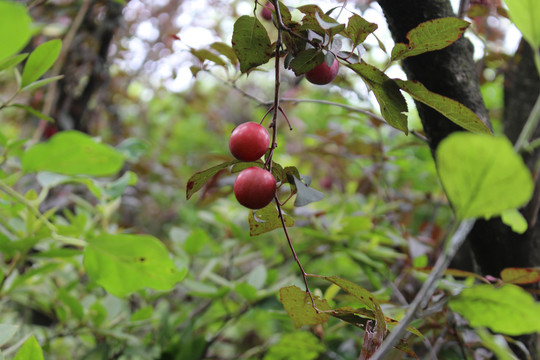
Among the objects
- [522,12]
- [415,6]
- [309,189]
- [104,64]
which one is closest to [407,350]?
[309,189]

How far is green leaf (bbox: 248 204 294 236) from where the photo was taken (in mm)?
445

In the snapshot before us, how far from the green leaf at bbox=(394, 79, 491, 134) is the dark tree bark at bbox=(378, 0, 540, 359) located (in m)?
0.16

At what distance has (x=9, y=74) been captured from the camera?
1.89 meters

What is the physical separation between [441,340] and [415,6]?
1.62 feet

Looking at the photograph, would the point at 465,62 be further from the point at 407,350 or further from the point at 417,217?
the point at 417,217

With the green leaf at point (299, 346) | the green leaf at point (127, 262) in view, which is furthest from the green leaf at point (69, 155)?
the green leaf at point (299, 346)

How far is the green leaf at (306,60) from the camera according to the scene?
42 cm

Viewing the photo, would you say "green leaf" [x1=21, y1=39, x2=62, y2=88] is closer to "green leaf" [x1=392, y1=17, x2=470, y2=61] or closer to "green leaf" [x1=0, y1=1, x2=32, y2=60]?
"green leaf" [x1=0, y1=1, x2=32, y2=60]

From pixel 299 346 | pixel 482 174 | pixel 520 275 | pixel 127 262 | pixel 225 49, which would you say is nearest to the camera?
pixel 482 174

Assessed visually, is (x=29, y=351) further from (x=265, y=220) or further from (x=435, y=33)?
(x=435, y=33)

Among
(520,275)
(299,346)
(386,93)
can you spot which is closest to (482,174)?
(386,93)

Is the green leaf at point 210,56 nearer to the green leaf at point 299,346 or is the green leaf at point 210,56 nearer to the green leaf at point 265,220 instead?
the green leaf at point 265,220

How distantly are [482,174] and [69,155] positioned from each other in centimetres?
29

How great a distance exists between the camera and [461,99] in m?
0.57
